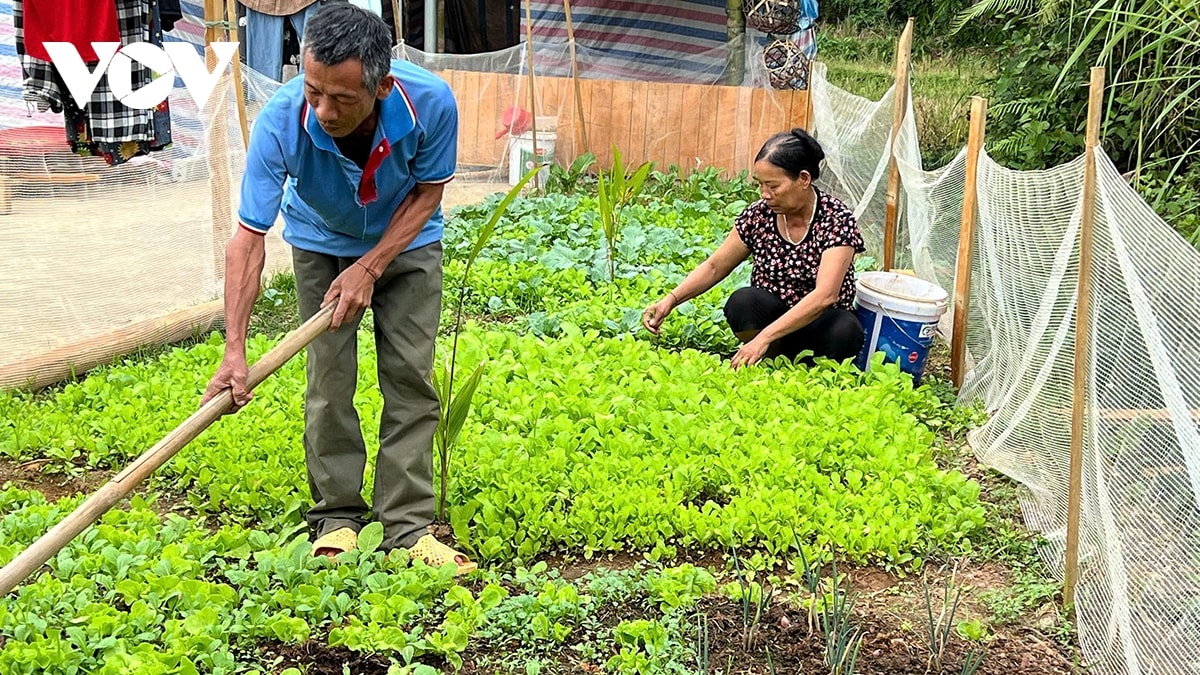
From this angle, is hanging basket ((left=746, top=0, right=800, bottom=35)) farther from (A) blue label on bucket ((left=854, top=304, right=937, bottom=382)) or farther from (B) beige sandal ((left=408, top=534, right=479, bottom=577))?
(B) beige sandal ((left=408, top=534, right=479, bottom=577))

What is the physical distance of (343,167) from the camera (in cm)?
327

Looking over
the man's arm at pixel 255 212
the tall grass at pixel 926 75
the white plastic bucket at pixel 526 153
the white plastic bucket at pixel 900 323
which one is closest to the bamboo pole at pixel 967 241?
the white plastic bucket at pixel 900 323

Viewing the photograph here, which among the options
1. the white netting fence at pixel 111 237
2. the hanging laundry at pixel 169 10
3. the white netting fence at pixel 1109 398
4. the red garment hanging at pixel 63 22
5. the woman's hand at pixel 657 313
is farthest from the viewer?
the hanging laundry at pixel 169 10

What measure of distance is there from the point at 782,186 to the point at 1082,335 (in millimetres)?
2012

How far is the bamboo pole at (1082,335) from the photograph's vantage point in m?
3.23

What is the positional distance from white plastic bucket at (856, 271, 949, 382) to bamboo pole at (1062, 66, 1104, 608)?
1.79 metres

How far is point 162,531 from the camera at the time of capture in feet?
11.7

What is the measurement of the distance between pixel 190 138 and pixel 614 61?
23.0 feet

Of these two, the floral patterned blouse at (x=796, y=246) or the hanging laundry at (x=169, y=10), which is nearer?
the floral patterned blouse at (x=796, y=246)

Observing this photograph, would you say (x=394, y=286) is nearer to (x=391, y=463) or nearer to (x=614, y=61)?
(x=391, y=463)

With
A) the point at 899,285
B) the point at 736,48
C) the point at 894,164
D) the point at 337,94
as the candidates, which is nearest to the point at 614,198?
the point at 894,164

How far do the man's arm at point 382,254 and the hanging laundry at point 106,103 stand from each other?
94.5 inches

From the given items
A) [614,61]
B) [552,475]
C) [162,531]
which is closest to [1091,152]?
[552,475]

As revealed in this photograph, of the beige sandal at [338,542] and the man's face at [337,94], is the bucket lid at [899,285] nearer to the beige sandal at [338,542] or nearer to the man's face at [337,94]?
the beige sandal at [338,542]
